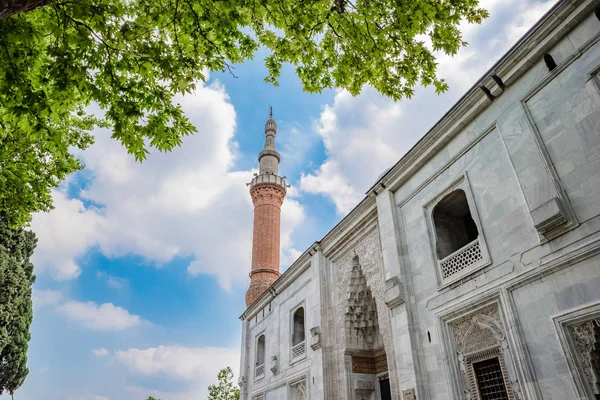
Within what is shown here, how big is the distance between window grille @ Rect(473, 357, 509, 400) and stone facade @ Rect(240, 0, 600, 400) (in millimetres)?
19

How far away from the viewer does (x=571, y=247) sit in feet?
17.4

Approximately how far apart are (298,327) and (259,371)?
3665 millimetres

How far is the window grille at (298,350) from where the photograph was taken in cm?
1301

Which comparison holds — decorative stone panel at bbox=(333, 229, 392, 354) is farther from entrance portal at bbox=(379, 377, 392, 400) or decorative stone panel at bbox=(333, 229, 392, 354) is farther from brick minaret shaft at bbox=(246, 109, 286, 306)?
brick minaret shaft at bbox=(246, 109, 286, 306)

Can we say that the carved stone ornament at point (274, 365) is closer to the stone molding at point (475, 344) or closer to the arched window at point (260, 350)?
the arched window at point (260, 350)

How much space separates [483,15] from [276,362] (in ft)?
43.4

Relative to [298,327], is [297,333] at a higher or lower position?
lower

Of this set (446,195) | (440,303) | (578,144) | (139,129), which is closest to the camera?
(139,129)

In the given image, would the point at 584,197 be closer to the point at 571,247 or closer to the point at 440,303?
the point at 571,247

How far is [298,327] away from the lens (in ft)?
47.6

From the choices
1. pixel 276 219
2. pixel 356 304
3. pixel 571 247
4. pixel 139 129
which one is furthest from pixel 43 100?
pixel 276 219

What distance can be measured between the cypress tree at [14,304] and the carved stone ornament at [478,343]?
1517cm

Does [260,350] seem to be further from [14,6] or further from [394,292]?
[14,6]

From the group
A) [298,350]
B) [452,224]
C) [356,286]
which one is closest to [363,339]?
[356,286]
